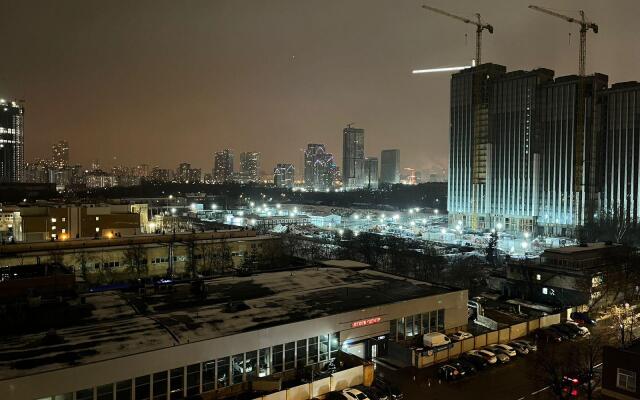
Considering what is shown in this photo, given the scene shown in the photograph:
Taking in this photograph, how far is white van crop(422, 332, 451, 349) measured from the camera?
32.0ft

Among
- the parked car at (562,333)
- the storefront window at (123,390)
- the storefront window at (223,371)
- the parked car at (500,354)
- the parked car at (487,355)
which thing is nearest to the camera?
the storefront window at (123,390)

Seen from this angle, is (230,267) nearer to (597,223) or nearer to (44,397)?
(44,397)

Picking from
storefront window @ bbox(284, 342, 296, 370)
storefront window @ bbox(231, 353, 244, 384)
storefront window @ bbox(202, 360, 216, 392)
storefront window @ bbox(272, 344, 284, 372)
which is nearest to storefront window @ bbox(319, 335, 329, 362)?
storefront window @ bbox(284, 342, 296, 370)

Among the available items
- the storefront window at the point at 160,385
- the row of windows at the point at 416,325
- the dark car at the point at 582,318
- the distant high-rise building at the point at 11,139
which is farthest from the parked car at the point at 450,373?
the distant high-rise building at the point at 11,139

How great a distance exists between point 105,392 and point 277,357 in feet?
8.77

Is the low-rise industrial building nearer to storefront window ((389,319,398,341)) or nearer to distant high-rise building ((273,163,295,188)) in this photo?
storefront window ((389,319,398,341))

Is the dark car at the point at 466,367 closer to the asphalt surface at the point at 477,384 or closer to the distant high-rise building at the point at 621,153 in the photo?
the asphalt surface at the point at 477,384

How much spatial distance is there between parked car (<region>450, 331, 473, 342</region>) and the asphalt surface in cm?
91

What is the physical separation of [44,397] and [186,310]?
3.31 meters

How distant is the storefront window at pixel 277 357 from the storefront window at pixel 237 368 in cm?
58

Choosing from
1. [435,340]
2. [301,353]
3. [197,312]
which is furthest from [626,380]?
[197,312]

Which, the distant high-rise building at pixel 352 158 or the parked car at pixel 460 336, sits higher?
the distant high-rise building at pixel 352 158

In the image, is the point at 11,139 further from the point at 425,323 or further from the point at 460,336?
the point at 460,336

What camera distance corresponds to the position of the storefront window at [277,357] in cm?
820
